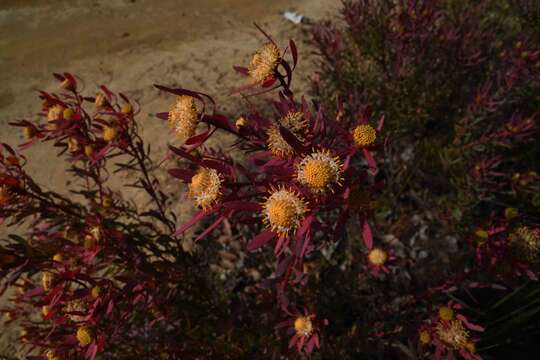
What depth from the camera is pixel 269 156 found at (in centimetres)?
118

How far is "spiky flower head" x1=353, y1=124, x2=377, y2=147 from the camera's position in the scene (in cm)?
109

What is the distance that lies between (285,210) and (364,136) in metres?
0.36

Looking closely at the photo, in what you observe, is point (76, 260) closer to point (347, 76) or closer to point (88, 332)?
point (88, 332)

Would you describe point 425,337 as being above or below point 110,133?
below

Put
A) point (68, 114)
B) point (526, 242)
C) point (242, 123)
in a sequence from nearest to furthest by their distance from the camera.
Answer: point (242, 123), point (68, 114), point (526, 242)

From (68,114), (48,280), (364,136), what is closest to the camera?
(364,136)

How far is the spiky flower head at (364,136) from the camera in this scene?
1.09 metres

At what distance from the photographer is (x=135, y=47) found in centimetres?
518

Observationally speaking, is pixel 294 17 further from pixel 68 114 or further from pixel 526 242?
pixel 526 242

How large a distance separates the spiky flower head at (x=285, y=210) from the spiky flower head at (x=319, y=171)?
0.19 feet

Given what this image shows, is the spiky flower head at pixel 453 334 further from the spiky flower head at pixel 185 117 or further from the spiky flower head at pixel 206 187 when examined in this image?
the spiky flower head at pixel 185 117

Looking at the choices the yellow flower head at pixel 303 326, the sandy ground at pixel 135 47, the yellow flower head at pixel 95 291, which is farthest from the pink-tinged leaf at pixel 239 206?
the sandy ground at pixel 135 47

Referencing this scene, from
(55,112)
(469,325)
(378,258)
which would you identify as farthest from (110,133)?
(469,325)

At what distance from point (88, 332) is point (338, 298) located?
1385 mm
